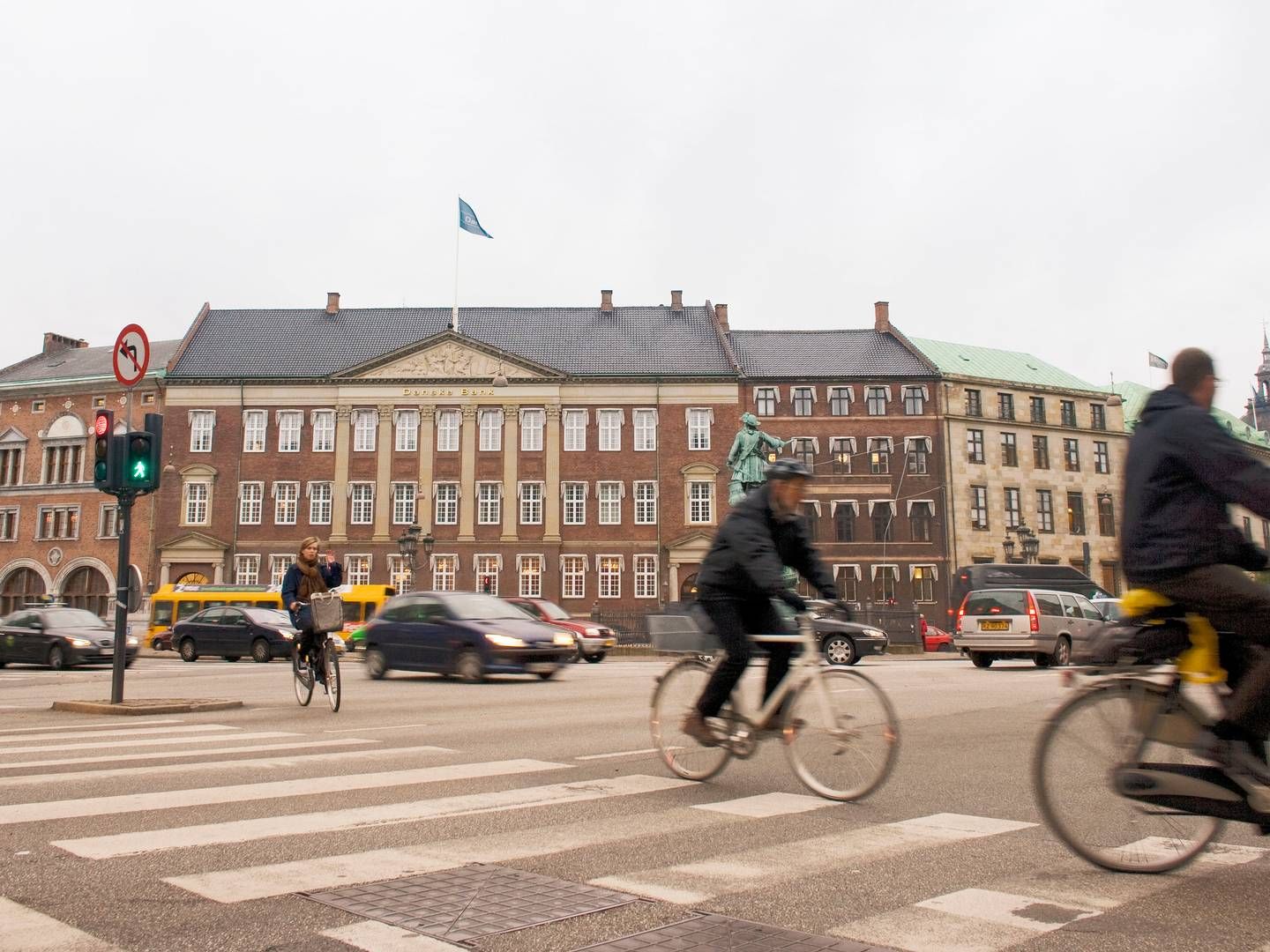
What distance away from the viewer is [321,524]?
5859cm

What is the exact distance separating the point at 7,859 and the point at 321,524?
5575cm

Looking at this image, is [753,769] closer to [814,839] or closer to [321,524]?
[814,839]

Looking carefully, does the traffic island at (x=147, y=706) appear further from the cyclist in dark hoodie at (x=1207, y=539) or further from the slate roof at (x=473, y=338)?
the slate roof at (x=473, y=338)

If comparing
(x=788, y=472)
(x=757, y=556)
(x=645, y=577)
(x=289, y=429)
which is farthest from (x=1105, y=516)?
(x=757, y=556)

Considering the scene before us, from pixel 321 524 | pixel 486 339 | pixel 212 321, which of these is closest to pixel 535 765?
pixel 321 524

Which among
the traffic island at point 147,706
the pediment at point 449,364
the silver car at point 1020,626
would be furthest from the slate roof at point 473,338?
the traffic island at point 147,706

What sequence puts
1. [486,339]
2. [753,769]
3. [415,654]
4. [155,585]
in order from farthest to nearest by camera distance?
[486,339] < [155,585] < [415,654] < [753,769]

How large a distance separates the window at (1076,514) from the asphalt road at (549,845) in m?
59.5

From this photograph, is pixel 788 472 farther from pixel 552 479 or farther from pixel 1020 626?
pixel 552 479

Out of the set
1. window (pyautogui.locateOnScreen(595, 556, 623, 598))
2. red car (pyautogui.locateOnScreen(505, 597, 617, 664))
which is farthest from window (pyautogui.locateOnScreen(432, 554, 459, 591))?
red car (pyautogui.locateOnScreen(505, 597, 617, 664))

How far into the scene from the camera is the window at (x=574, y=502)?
192 ft

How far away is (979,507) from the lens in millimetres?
61812

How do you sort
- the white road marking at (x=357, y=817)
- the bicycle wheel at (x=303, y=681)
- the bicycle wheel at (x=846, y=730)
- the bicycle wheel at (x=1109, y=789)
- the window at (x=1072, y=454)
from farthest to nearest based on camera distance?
the window at (x=1072, y=454) → the bicycle wheel at (x=303, y=681) → the bicycle wheel at (x=846, y=730) → the white road marking at (x=357, y=817) → the bicycle wheel at (x=1109, y=789)

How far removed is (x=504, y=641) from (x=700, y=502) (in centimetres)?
4191
